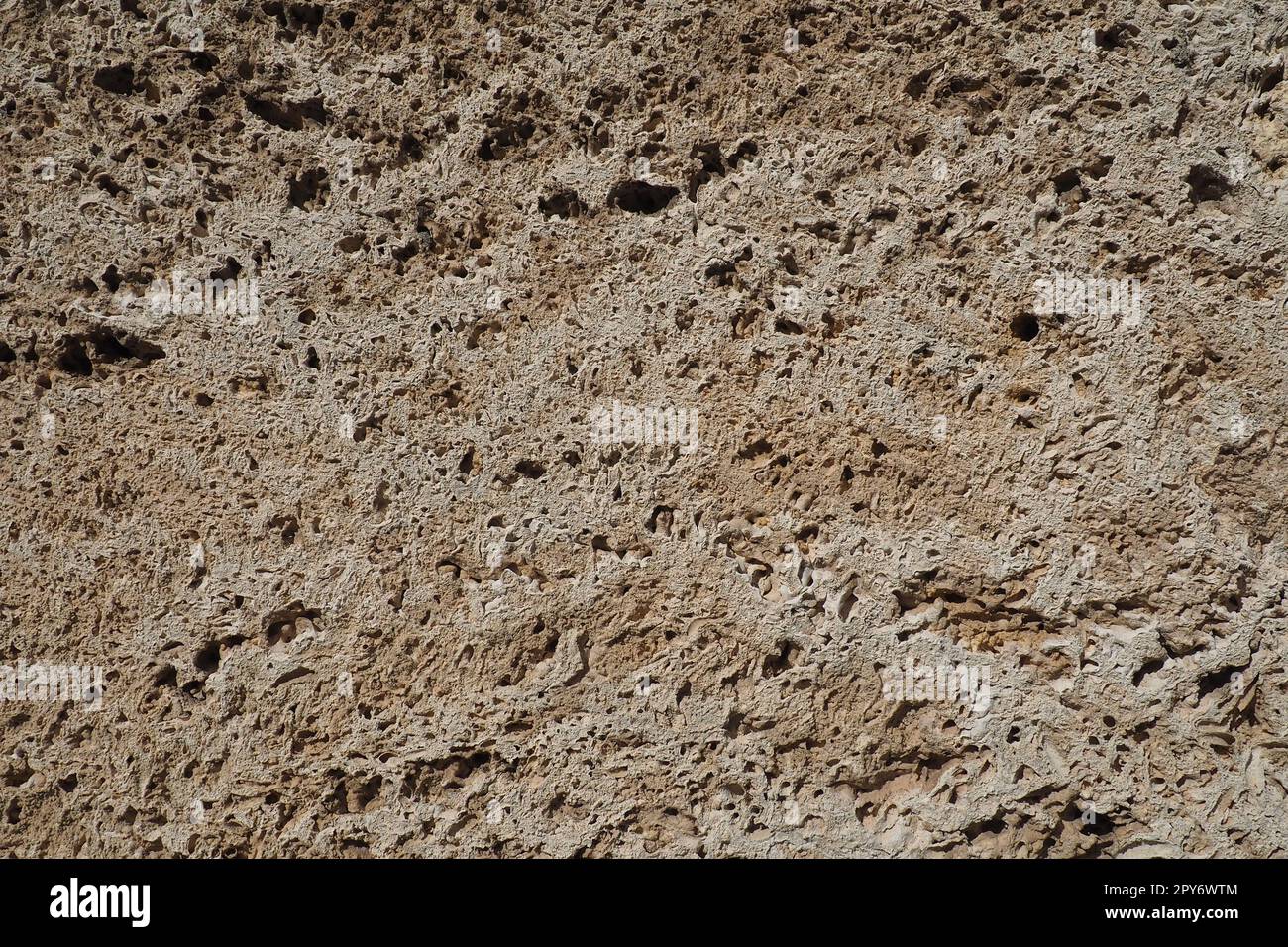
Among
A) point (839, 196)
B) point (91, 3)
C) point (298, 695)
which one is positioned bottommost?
point (298, 695)

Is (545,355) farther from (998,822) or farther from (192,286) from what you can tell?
(998,822)

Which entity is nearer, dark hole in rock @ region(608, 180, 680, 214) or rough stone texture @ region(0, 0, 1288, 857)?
rough stone texture @ region(0, 0, 1288, 857)

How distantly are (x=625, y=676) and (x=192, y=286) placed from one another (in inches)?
34.4

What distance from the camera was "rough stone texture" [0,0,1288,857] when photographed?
125 cm

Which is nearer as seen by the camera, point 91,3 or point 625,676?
point 625,676

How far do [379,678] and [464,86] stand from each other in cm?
88

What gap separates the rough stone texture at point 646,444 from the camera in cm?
125

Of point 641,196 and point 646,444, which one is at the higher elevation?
point 641,196

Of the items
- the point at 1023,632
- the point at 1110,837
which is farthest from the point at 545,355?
the point at 1110,837

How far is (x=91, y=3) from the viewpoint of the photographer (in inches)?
56.1

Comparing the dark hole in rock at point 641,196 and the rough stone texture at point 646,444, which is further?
the dark hole in rock at point 641,196

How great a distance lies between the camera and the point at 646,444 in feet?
4.28

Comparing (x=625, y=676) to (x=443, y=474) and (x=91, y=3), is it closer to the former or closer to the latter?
(x=443, y=474)

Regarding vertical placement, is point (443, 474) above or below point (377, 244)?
below
